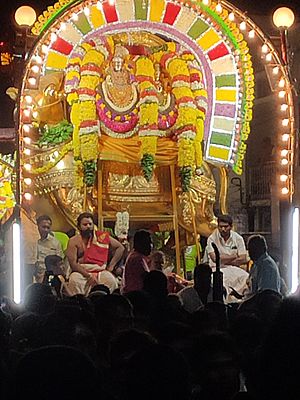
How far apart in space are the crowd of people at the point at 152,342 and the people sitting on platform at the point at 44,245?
0.52 m

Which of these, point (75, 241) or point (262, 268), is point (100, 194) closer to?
point (75, 241)

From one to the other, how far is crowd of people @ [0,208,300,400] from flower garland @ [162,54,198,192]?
1962mm

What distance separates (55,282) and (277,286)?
260 cm

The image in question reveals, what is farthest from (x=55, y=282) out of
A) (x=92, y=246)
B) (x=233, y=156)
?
(x=233, y=156)

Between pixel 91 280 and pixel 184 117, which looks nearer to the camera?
pixel 91 280

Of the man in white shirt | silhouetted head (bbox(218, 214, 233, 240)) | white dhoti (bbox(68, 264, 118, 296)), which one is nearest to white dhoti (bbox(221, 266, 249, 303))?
the man in white shirt

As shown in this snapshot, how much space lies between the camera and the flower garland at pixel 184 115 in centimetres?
1109

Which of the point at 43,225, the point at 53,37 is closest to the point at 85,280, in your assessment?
the point at 43,225

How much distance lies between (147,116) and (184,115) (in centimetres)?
47

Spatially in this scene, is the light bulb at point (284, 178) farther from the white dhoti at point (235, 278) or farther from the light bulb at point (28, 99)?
the light bulb at point (28, 99)

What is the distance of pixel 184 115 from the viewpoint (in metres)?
11.2

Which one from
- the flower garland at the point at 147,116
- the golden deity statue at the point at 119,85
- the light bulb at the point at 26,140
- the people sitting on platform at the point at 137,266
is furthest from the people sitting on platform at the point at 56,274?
the golden deity statue at the point at 119,85

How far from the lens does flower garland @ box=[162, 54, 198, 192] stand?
36.4ft

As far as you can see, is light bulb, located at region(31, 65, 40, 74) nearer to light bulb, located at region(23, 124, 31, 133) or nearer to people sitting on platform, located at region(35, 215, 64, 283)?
light bulb, located at region(23, 124, 31, 133)
